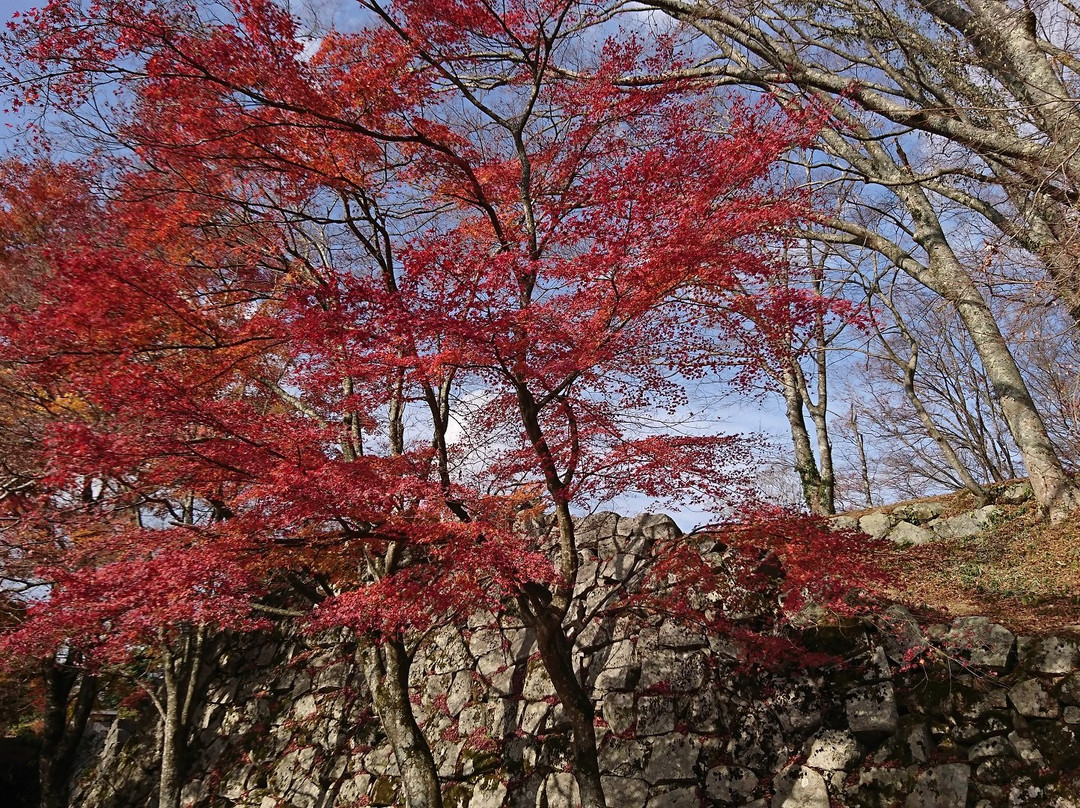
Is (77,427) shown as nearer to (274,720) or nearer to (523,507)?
(523,507)

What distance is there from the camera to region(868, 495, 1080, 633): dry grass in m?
7.20

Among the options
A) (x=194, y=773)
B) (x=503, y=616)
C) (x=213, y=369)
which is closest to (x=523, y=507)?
(x=503, y=616)

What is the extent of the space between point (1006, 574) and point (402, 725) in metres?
8.36

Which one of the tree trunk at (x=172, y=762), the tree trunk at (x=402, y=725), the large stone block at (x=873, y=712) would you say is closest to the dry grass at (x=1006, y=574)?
the large stone block at (x=873, y=712)

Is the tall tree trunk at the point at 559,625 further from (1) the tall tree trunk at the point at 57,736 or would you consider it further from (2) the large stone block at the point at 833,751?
(1) the tall tree trunk at the point at 57,736

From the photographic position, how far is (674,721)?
7.69 m

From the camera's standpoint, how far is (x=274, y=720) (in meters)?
11.2

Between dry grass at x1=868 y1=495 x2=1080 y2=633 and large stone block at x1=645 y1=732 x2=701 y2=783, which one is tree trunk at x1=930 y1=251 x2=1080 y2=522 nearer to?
dry grass at x1=868 y1=495 x2=1080 y2=633

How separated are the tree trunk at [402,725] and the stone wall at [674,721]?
1.41m

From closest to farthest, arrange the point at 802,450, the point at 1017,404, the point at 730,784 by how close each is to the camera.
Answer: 1. the point at 730,784
2. the point at 1017,404
3. the point at 802,450

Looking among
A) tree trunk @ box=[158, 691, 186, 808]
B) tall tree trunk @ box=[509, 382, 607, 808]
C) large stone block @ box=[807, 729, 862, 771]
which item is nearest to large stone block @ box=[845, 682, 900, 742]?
large stone block @ box=[807, 729, 862, 771]

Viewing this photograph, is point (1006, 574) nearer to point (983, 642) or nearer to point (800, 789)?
point (983, 642)

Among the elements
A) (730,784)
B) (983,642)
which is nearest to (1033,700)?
(983,642)

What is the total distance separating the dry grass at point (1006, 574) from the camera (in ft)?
23.6
